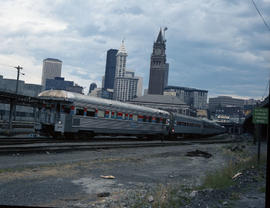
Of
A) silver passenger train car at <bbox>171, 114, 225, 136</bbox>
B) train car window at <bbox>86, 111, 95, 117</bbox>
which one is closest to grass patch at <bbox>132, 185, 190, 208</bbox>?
train car window at <bbox>86, 111, 95, 117</bbox>

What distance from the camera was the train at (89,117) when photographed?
815 inches

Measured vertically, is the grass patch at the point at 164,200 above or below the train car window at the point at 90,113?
below

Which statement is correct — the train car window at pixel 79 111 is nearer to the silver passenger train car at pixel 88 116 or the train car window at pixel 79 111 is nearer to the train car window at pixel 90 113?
the silver passenger train car at pixel 88 116

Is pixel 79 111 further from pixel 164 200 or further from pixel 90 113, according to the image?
pixel 164 200

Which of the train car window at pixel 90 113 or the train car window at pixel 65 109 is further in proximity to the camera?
the train car window at pixel 90 113

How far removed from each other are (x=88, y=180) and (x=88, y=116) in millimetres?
12525

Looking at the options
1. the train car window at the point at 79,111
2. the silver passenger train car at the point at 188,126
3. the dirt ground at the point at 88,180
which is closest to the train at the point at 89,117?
the train car window at the point at 79,111

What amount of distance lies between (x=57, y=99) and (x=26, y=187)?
514 inches

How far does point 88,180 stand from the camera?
32.0 ft

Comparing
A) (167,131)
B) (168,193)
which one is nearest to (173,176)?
(168,193)

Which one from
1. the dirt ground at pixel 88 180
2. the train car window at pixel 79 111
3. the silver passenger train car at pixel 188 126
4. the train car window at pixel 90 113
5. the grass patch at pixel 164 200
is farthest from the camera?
the silver passenger train car at pixel 188 126

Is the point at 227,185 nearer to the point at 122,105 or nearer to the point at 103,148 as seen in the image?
the point at 103,148

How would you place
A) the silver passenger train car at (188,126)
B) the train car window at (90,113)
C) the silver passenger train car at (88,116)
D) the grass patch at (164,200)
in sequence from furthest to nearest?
the silver passenger train car at (188,126), the train car window at (90,113), the silver passenger train car at (88,116), the grass patch at (164,200)

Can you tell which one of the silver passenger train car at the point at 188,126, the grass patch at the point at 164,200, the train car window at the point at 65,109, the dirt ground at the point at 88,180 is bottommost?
the dirt ground at the point at 88,180
